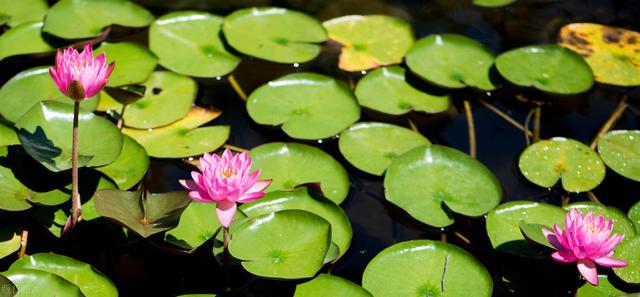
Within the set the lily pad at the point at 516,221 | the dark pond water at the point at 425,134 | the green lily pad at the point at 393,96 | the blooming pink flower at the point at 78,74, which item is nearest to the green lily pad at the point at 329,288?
the dark pond water at the point at 425,134

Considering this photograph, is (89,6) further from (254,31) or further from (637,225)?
(637,225)

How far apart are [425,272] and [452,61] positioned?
3.89 feet

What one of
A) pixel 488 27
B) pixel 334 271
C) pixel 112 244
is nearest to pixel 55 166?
pixel 112 244

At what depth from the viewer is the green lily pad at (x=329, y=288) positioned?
6.37ft

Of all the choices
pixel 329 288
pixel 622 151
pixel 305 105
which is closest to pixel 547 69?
pixel 622 151

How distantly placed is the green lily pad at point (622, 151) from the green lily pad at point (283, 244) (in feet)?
3.97

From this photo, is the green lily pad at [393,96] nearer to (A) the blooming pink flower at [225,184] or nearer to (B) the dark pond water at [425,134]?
(B) the dark pond water at [425,134]

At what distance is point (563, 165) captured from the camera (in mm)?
2508

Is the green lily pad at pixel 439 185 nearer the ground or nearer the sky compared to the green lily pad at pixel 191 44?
nearer the ground

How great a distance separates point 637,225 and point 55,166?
74.3 inches

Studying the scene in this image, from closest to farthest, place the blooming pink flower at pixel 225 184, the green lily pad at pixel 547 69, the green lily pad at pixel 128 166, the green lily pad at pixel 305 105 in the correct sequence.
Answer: the blooming pink flower at pixel 225 184 < the green lily pad at pixel 128 166 < the green lily pad at pixel 305 105 < the green lily pad at pixel 547 69

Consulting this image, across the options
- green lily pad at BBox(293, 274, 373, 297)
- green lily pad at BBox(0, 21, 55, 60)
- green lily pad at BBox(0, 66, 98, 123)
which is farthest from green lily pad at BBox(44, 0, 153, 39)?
green lily pad at BBox(293, 274, 373, 297)

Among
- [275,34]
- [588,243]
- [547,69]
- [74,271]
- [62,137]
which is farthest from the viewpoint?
[275,34]

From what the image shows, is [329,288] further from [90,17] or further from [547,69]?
[90,17]
